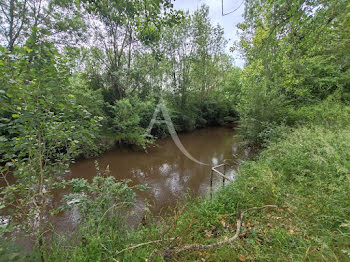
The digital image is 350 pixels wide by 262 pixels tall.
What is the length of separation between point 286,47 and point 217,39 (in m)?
7.97

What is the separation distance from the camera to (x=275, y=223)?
64.9 inches

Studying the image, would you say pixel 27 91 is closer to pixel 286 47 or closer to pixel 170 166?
pixel 170 166

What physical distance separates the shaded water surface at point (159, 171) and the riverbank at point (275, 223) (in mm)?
1057

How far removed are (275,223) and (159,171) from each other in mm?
4169

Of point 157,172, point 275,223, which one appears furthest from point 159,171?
point 275,223

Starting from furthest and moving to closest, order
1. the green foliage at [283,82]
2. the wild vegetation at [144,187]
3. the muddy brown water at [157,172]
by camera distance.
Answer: the green foliage at [283,82], the muddy brown water at [157,172], the wild vegetation at [144,187]

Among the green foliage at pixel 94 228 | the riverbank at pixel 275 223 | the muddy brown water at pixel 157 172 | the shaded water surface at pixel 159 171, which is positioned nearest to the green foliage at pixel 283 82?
the muddy brown water at pixel 157 172

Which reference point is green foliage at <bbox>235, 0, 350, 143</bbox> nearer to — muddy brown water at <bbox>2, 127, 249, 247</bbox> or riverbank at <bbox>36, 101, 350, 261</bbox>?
muddy brown water at <bbox>2, 127, 249, 247</bbox>

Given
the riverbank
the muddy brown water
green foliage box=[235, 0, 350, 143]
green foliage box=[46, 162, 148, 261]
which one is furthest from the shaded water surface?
green foliage box=[235, 0, 350, 143]

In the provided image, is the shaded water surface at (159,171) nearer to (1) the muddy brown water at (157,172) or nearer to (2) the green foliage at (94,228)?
(1) the muddy brown water at (157,172)

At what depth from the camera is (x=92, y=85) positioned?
7.34 metres

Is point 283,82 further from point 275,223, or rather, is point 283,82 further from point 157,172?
point 157,172

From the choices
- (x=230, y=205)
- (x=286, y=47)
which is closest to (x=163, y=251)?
(x=230, y=205)

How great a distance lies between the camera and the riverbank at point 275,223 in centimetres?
129
